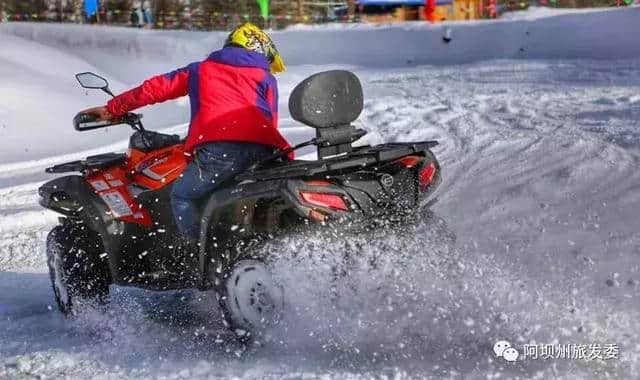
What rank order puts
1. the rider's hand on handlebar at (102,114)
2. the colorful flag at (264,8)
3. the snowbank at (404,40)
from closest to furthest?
the rider's hand on handlebar at (102,114), the snowbank at (404,40), the colorful flag at (264,8)

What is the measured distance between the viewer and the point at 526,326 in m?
4.00

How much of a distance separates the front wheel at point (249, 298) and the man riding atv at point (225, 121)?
0.52m

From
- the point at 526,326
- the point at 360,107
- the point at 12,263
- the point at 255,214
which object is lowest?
the point at 12,263

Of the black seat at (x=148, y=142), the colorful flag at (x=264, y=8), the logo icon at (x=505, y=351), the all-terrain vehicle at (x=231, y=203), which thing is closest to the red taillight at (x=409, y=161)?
the all-terrain vehicle at (x=231, y=203)

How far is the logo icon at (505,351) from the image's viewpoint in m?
3.77

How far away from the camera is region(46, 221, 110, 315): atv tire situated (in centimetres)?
543

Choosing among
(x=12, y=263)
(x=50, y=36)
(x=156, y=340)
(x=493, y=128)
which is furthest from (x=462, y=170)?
(x=50, y=36)

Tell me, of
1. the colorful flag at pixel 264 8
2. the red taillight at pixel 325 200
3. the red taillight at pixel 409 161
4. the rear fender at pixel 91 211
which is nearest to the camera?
the red taillight at pixel 325 200

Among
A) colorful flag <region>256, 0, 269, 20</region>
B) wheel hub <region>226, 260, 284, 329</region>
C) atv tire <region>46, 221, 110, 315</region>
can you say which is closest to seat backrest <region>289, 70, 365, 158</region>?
wheel hub <region>226, 260, 284, 329</region>

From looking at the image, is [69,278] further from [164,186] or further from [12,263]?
[12,263]

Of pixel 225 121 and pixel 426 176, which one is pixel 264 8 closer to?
pixel 225 121

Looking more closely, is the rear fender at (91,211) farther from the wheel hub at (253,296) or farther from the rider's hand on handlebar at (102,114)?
the wheel hub at (253,296)

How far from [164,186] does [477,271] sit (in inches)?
69.2

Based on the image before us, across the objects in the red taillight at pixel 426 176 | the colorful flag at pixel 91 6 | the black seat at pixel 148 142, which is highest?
the colorful flag at pixel 91 6
